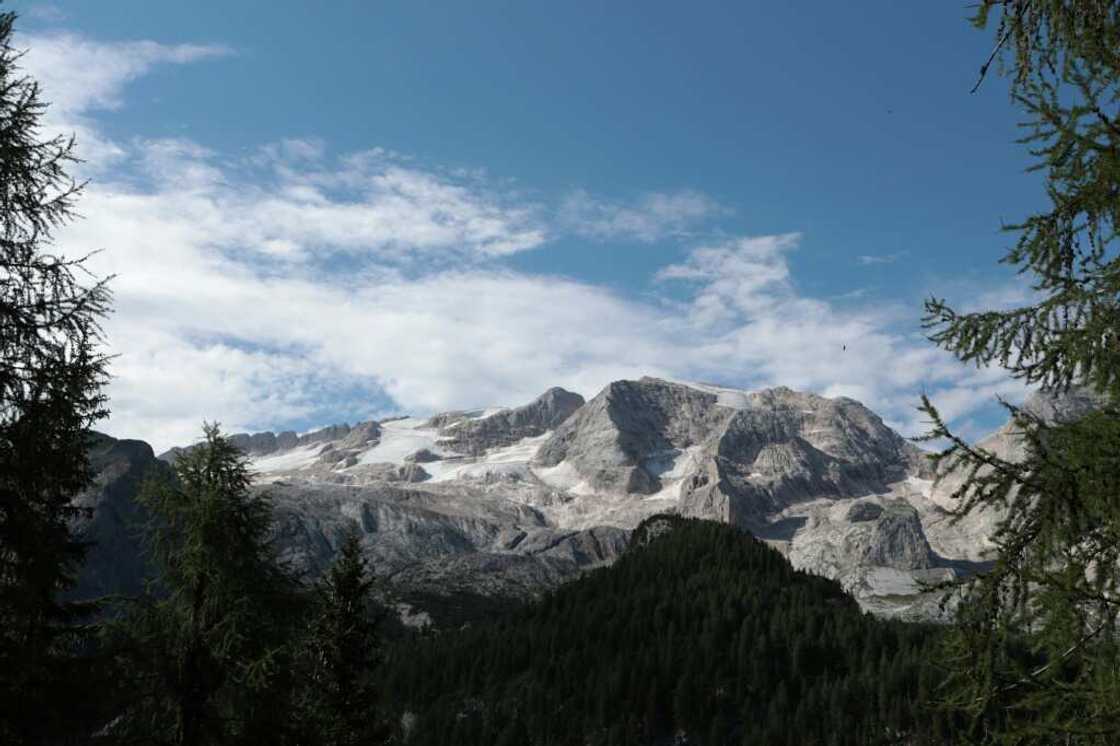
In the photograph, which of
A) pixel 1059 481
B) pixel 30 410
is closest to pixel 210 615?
pixel 30 410

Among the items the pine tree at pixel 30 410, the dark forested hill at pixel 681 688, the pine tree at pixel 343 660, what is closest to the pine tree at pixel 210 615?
the pine tree at pixel 30 410

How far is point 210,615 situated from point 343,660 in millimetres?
14823

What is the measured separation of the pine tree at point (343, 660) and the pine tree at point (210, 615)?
12046mm

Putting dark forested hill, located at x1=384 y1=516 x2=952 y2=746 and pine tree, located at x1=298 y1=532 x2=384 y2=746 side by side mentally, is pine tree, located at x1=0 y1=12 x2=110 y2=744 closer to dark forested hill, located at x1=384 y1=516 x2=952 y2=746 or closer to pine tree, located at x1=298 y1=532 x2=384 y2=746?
pine tree, located at x1=298 y1=532 x2=384 y2=746

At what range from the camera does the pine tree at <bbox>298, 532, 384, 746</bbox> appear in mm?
32625

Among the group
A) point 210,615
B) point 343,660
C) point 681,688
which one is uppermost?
point 210,615

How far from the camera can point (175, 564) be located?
20547 millimetres

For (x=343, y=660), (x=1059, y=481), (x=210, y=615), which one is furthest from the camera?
(x=343, y=660)

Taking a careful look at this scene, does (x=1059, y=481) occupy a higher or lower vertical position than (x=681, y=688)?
higher

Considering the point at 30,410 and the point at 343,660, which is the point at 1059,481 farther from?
the point at 343,660

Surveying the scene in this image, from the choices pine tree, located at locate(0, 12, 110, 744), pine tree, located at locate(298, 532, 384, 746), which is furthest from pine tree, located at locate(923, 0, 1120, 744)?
pine tree, located at locate(298, 532, 384, 746)

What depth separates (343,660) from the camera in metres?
33.9

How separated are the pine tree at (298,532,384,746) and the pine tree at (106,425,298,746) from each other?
12.0 metres

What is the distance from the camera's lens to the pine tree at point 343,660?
107 feet
